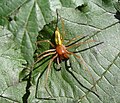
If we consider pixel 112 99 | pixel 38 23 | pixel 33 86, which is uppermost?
pixel 38 23

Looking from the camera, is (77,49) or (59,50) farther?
(59,50)

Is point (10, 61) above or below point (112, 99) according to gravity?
above

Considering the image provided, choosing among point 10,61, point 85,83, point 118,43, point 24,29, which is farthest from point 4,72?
point 118,43

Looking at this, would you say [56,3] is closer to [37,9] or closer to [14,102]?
[37,9]

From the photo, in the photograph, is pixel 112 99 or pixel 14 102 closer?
pixel 112 99

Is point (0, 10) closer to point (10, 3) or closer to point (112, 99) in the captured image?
point (10, 3)

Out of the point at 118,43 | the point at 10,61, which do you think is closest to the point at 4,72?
the point at 10,61
